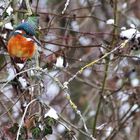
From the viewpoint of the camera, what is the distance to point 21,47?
214cm

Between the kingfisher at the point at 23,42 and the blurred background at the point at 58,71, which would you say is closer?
the blurred background at the point at 58,71

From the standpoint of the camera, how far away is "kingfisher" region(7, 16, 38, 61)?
2.12m

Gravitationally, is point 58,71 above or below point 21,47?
above

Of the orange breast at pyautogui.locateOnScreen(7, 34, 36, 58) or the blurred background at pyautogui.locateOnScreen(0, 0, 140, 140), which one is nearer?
the blurred background at pyautogui.locateOnScreen(0, 0, 140, 140)

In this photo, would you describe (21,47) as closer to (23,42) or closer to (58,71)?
(23,42)

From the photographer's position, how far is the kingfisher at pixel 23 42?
2119mm

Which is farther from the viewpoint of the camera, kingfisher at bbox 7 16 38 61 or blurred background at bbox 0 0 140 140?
kingfisher at bbox 7 16 38 61

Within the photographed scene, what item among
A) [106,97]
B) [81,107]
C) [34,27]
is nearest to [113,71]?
[106,97]

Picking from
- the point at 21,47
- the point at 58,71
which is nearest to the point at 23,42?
the point at 21,47

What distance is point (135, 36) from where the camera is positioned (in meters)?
2.52

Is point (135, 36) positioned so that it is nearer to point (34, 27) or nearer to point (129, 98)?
point (34, 27)

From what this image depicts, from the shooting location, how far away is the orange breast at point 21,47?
2.12m

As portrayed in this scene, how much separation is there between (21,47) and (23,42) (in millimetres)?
34

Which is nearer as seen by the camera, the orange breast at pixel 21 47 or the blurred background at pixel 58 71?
the blurred background at pixel 58 71
